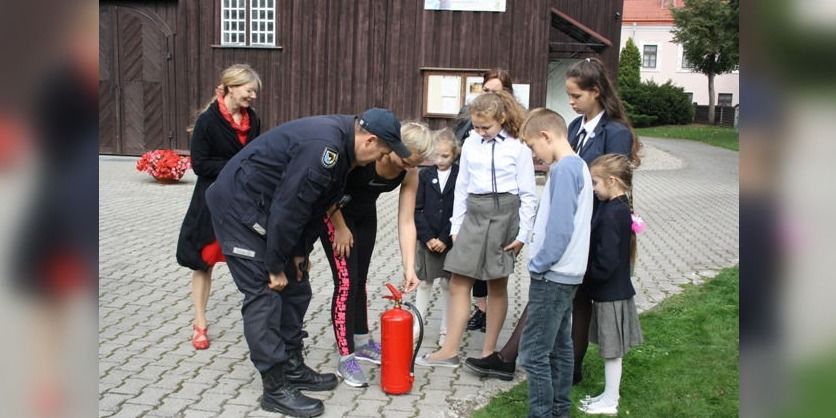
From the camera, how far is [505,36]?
52.7 ft

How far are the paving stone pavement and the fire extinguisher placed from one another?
0.27 feet

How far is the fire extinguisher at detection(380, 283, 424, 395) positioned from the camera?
4.34 m

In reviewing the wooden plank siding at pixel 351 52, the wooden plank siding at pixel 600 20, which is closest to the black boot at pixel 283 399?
the wooden plank siding at pixel 351 52

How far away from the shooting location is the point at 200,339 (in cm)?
525

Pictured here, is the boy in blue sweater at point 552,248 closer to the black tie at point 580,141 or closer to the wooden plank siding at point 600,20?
the black tie at point 580,141

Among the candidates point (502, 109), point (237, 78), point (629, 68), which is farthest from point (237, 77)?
point (629, 68)

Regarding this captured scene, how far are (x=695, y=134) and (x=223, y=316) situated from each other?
3543 cm

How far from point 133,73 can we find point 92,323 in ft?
61.0

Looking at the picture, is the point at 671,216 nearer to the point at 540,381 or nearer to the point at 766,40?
the point at 540,381

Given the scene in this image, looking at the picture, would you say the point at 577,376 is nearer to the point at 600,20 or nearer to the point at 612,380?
the point at 612,380

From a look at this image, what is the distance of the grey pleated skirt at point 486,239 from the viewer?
459cm

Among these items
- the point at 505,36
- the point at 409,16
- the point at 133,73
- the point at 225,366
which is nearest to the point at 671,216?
the point at 505,36

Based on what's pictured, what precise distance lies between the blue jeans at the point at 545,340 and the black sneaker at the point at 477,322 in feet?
→ 6.26

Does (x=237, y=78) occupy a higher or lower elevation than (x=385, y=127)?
higher
